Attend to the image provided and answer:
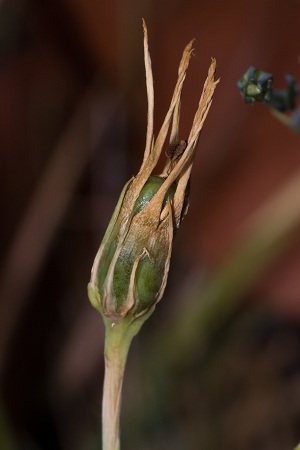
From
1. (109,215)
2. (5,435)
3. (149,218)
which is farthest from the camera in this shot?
(109,215)

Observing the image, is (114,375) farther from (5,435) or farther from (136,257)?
(5,435)

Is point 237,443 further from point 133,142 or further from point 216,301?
point 133,142

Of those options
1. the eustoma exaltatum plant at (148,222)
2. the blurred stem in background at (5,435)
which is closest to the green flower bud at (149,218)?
the eustoma exaltatum plant at (148,222)

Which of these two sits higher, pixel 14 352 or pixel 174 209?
pixel 174 209

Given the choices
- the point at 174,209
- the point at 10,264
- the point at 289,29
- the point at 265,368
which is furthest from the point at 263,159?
the point at 174,209

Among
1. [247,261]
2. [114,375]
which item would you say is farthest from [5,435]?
[114,375]

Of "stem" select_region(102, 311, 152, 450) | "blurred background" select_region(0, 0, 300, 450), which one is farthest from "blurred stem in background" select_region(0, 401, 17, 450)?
"stem" select_region(102, 311, 152, 450)

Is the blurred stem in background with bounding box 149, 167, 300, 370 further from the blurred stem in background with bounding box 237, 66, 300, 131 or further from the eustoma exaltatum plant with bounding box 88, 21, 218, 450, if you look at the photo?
the eustoma exaltatum plant with bounding box 88, 21, 218, 450

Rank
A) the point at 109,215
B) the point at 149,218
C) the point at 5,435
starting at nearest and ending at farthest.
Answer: the point at 149,218
the point at 5,435
the point at 109,215
